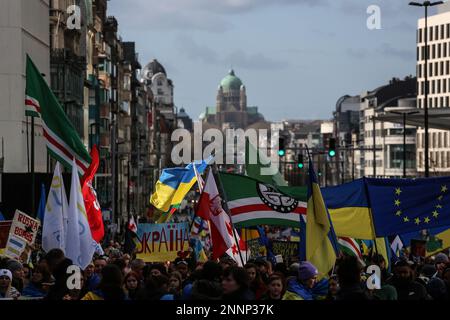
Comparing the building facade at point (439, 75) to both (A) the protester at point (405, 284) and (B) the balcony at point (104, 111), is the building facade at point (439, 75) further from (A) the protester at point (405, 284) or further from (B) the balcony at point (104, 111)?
(A) the protester at point (405, 284)

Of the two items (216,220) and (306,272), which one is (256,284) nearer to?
(306,272)

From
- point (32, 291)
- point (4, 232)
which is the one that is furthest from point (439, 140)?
point (32, 291)

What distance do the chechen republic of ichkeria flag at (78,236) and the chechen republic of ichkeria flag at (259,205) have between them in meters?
6.16

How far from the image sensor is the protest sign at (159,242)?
1050 inches

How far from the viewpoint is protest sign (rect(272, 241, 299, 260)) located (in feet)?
96.1

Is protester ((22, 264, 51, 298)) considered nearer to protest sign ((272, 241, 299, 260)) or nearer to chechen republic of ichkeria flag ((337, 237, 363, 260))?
chechen republic of ichkeria flag ((337, 237, 363, 260))

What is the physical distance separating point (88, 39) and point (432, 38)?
67522mm

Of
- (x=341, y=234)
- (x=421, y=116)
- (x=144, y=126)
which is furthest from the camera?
(x=144, y=126)

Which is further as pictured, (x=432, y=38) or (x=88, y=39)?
(x=432, y=38)

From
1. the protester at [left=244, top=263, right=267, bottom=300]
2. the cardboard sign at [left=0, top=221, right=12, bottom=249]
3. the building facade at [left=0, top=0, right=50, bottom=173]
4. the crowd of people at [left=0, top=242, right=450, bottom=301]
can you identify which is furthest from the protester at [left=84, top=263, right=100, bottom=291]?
the building facade at [left=0, top=0, right=50, bottom=173]

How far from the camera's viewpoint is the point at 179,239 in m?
27.1

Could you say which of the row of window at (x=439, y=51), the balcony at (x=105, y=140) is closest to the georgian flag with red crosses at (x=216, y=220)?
the balcony at (x=105, y=140)
